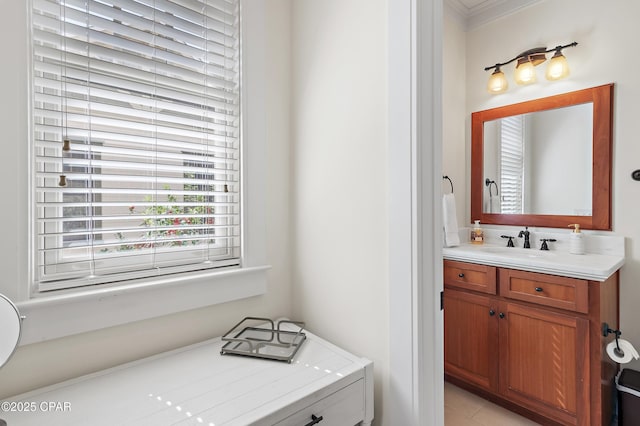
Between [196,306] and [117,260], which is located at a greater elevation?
[117,260]

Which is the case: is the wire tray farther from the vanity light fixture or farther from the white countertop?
the vanity light fixture

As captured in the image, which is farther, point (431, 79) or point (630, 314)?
point (630, 314)

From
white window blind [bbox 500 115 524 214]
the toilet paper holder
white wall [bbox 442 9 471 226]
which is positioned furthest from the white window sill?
white window blind [bbox 500 115 524 214]

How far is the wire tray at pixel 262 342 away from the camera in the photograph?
1.08 metres

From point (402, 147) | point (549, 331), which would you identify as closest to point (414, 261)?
point (402, 147)

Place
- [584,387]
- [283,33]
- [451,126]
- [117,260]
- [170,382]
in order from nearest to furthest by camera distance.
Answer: [170,382], [117,260], [283,33], [584,387], [451,126]

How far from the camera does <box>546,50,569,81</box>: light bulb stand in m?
2.11

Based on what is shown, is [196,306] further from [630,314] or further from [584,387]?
[630,314]

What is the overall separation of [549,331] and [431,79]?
1570mm

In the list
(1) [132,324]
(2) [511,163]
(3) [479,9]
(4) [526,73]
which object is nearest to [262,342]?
(1) [132,324]

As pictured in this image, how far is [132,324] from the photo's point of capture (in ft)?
3.54

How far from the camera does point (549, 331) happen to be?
174 cm

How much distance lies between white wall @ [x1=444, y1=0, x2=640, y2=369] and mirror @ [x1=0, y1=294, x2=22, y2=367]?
2780mm

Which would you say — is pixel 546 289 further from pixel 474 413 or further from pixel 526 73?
pixel 526 73
